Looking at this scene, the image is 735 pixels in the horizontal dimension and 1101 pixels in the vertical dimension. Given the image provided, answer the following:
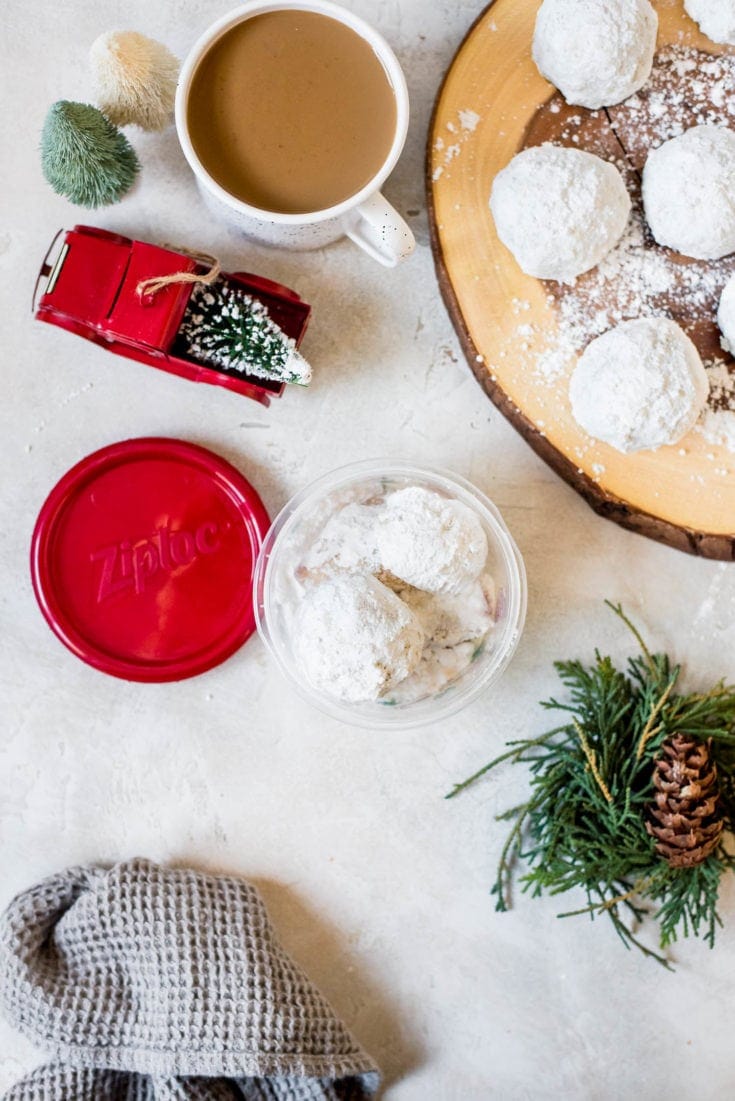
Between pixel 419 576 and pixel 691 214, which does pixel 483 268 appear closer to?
pixel 691 214

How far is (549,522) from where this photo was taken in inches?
39.7

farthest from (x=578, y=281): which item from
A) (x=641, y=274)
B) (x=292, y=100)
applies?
(x=292, y=100)

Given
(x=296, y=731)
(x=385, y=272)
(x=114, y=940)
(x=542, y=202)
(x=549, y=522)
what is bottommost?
(x=114, y=940)

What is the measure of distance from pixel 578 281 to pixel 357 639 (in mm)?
409

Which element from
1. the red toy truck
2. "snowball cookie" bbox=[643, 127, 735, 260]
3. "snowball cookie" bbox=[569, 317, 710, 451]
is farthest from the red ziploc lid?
"snowball cookie" bbox=[643, 127, 735, 260]

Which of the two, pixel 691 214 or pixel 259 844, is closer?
pixel 691 214

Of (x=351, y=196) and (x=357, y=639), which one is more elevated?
(x=351, y=196)

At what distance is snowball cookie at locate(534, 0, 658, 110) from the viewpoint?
824mm

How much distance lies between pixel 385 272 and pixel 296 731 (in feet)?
1.64

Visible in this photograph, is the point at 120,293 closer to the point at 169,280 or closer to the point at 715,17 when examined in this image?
the point at 169,280

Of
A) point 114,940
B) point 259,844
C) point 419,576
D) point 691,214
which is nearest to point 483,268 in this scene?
point 691,214

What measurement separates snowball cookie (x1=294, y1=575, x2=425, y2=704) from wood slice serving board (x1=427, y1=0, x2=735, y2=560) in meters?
0.24

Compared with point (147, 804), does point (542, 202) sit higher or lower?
higher

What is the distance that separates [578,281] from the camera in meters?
0.91
